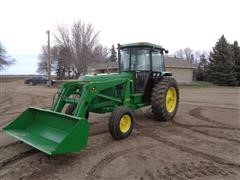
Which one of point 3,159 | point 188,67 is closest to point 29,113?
point 3,159

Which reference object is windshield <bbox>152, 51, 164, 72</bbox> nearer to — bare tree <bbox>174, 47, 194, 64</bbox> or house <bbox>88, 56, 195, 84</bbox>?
house <bbox>88, 56, 195, 84</bbox>

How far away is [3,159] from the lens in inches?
193

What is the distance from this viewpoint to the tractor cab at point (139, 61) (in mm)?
7516

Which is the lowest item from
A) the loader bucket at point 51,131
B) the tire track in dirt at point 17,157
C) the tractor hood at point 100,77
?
the tire track in dirt at point 17,157

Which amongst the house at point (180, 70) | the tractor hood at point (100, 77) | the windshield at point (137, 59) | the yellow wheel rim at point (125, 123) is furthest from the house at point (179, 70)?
the yellow wheel rim at point (125, 123)

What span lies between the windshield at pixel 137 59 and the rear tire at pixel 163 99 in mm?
667

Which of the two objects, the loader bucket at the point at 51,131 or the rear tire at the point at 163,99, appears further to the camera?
the rear tire at the point at 163,99

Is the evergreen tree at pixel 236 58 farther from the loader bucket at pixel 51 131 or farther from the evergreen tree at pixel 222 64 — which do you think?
the loader bucket at pixel 51 131

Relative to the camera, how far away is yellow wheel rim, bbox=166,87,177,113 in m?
8.45

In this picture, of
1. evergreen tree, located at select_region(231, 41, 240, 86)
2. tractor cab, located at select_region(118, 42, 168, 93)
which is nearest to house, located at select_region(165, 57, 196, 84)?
evergreen tree, located at select_region(231, 41, 240, 86)

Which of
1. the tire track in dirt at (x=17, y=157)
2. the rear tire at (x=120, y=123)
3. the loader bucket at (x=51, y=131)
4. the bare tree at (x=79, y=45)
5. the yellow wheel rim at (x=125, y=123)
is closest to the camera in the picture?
the loader bucket at (x=51, y=131)

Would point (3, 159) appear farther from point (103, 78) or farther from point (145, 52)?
point (145, 52)

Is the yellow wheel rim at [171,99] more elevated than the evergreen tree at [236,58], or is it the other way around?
the evergreen tree at [236,58]

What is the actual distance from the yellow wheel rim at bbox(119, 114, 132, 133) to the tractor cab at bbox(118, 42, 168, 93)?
160 cm
